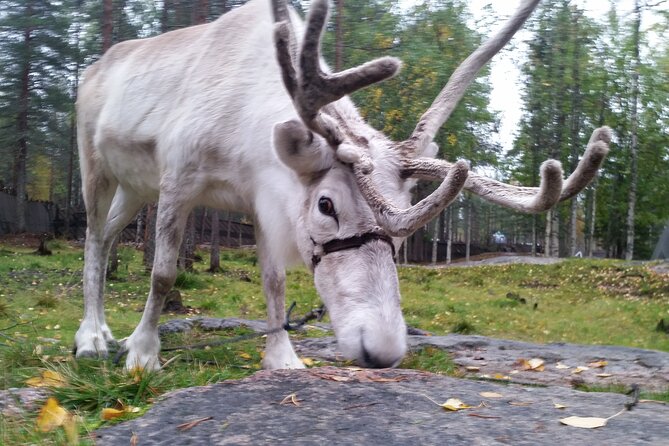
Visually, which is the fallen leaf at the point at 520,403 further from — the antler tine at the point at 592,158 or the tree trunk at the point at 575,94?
the tree trunk at the point at 575,94

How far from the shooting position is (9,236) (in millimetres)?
24422

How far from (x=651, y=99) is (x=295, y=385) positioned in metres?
21.0

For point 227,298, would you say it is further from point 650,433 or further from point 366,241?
point 650,433

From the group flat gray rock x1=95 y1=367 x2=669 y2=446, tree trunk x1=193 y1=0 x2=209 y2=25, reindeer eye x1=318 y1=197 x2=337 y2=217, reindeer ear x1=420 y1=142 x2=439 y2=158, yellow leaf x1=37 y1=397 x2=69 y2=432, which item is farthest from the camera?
tree trunk x1=193 y1=0 x2=209 y2=25

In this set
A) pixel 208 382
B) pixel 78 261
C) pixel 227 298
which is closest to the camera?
pixel 208 382

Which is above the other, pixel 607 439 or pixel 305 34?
pixel 305 34

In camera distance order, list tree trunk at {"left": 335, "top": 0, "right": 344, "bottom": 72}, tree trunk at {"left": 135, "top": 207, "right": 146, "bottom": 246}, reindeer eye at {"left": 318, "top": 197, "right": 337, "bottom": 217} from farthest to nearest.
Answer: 1. tree trunk at {"left": 135, "top": 207, "right": 146, "bottom": 246}
2. tree trunk at {"left": 335, "top": 0, "right": 344, "bottom": 72}
3. reindeer eye at {"left": 318, "top": 197, "right": 337, "bottom": 217}

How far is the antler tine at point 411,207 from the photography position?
2777mm

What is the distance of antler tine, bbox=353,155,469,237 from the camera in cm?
278

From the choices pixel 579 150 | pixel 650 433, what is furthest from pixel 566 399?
pixel 579 150

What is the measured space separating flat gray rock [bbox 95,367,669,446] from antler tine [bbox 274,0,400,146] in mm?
1305

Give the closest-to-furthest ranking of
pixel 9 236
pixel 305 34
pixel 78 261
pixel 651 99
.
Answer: pixel 305 34 → pixel 78 261 → pixel 651 99 → pixel 9 236

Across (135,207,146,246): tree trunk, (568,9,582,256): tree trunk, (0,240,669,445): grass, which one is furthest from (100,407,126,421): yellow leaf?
(135,207,146,246): tree trunk

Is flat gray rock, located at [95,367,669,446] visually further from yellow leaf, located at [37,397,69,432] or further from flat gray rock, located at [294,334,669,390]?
flat gray rock, located at [294,334,669,390]
